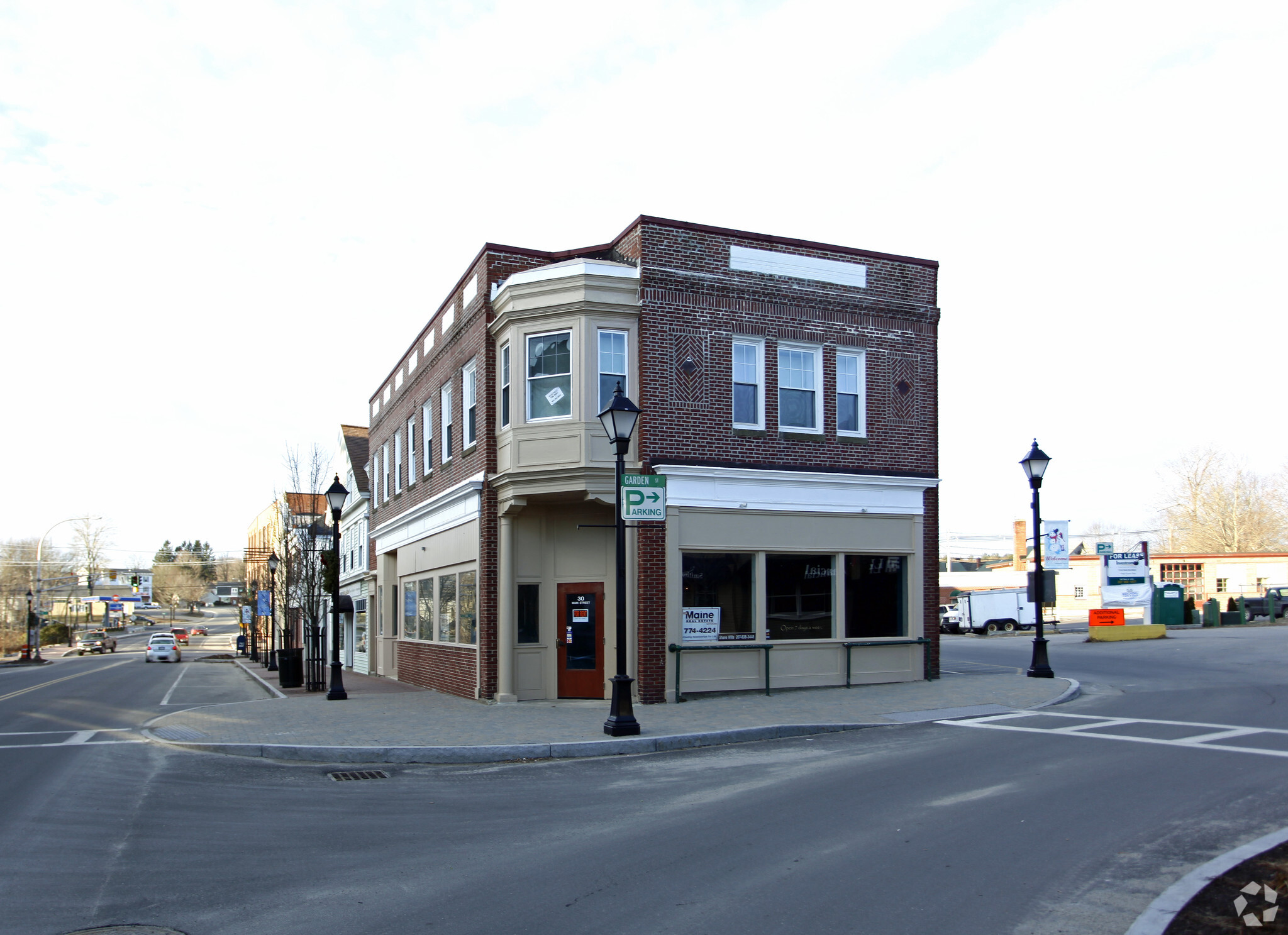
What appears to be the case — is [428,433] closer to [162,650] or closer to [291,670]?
[291,670]

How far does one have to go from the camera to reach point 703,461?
17.8 m

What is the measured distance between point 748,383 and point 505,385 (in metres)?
4.50

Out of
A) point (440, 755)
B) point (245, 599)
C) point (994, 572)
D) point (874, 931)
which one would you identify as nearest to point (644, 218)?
point (440, 755)

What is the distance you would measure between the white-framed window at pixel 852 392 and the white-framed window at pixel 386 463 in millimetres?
15595

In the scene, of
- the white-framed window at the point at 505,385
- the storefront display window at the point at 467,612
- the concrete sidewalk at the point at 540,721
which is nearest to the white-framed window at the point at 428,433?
the storefront display window at the point at 467,612

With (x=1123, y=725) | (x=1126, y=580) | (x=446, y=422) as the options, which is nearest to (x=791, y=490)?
(x=1123, y=725)

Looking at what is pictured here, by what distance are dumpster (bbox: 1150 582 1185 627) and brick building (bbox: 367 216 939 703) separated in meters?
24.6

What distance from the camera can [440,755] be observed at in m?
12.7

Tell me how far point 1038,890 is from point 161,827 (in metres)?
7.11

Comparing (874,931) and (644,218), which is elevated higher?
(644,218)

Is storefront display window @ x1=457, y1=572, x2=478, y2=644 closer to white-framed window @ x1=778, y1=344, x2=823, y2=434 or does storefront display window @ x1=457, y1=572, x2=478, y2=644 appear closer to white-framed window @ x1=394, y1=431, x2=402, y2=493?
white-framed window @ x1=778, y1=344, x2=823, y2=434

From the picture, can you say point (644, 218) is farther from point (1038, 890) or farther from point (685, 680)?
point (1038, 890)

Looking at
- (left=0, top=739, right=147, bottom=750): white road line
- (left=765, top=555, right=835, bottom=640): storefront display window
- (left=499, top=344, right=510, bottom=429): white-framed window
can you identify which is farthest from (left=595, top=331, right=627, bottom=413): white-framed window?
(left=0, top=739, right=147, bottom=750): white road line

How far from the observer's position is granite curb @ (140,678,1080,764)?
12.7 meters
